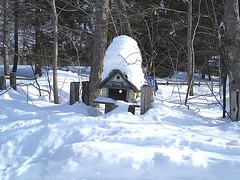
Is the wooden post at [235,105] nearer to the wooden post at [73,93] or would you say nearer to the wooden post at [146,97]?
the wooden post at [146,97]

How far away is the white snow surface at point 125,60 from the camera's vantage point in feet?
12.4

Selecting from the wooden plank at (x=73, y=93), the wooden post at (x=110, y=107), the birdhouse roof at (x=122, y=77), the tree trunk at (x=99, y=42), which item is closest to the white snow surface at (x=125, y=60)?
the birdhouse roof at (x=122, y=77)

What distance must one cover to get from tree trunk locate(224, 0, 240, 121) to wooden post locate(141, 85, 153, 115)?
1.64 meters

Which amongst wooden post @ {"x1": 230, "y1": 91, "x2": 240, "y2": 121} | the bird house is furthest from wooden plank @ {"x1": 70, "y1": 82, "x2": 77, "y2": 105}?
wooden post @ {"x1": 230, "y1": 91, "x2": 240, "y2": 121}

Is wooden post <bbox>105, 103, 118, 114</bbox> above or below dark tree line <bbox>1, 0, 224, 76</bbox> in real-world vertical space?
below

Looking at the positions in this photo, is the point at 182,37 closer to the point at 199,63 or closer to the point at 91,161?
the point at 199,63

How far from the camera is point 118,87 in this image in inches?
147

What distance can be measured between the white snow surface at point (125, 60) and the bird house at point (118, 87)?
109 millimetres

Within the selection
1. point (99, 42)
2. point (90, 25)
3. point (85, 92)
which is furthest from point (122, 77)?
point (90, 25)

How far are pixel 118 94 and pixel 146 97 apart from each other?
22.3 inches

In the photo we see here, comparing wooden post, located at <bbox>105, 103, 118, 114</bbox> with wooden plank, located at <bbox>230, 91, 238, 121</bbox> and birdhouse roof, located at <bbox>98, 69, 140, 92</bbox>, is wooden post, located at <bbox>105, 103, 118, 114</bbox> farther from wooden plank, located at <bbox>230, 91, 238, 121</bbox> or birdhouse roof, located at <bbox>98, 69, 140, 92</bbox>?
wooden plank, located at <bbox>230, 91, 238, 121</bbox>

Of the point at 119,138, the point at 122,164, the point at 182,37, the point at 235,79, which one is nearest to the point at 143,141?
the point at 119,138

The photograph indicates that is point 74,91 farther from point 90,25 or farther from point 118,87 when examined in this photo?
point 90,25

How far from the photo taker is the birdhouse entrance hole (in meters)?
3.85
